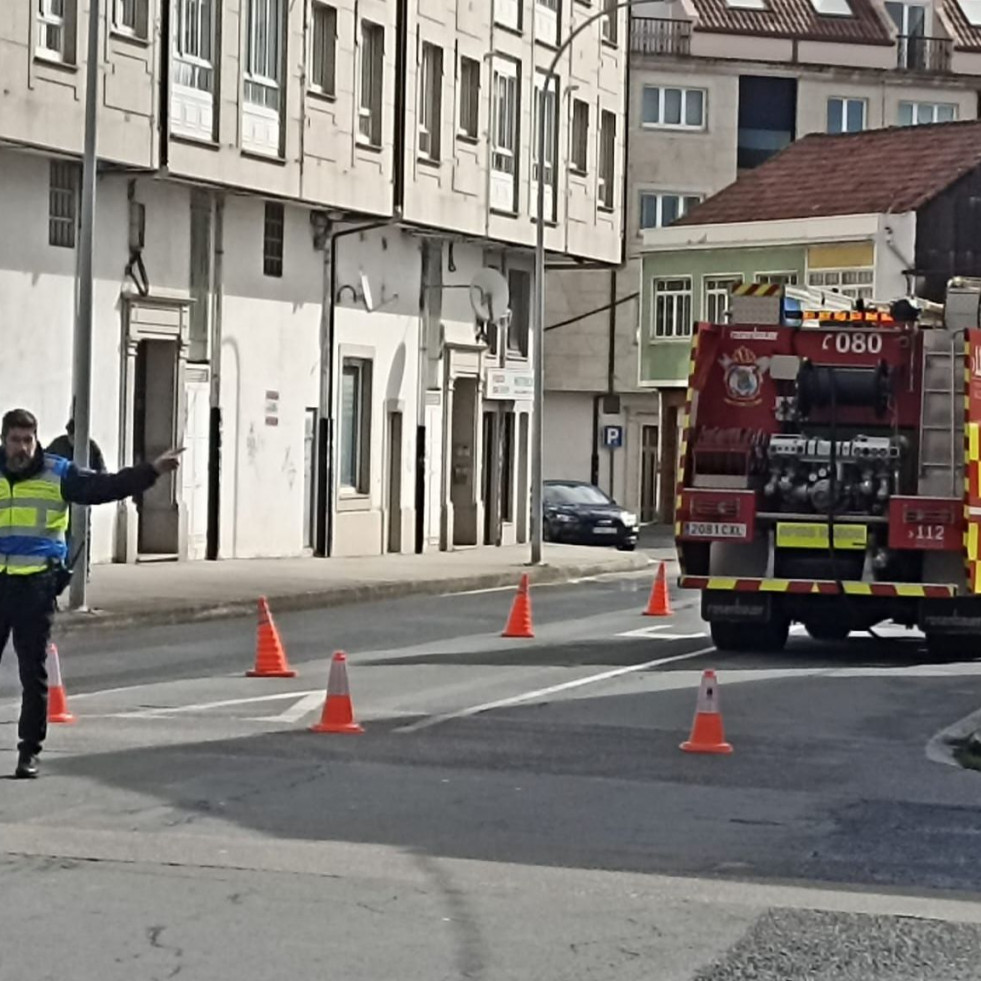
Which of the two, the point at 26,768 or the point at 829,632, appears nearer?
the point at 26,768

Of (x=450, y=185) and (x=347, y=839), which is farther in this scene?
(x=450, y=185)

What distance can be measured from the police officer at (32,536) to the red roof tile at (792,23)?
53.8 m

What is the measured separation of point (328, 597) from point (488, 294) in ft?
47.2

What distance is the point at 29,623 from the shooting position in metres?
12.1

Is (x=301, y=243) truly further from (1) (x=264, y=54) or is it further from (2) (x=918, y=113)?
(2) (x=918, y=113)

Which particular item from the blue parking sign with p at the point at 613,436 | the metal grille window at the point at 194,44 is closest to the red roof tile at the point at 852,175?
the blue parking sign with p at the point at 613,436

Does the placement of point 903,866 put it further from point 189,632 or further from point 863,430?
point 189,632

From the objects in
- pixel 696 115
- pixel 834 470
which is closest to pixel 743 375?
pixel 834 470

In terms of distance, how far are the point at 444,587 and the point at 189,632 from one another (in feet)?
29.9

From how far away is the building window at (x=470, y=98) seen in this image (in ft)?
135

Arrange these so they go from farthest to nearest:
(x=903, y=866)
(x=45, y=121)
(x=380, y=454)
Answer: (x=380, y=454) → (x=45, y=121) → (x=903, y=866)

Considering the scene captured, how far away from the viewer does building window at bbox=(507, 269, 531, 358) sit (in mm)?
45619

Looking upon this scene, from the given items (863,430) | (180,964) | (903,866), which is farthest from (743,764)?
(863,430)

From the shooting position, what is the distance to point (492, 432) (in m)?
44.5
